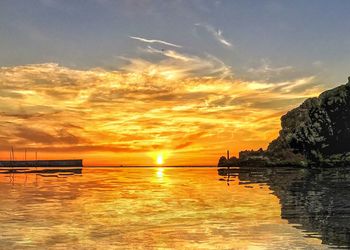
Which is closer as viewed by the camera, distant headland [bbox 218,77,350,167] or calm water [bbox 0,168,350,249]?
Answer: calm water [bbox 0,168,350,249]

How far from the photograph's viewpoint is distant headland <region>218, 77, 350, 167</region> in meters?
133

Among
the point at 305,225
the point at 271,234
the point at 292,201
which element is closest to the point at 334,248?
the point at 271,234

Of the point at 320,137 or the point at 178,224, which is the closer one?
the point at 178,224

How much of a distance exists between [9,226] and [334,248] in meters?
13.9

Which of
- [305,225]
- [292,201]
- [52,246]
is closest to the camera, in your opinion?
[52,246]

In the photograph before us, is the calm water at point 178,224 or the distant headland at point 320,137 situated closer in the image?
the calm water at point 178,224

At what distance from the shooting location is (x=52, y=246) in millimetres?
16375

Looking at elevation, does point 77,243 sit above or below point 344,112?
below

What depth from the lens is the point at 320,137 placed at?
136500 millimetres

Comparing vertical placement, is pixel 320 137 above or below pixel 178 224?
above

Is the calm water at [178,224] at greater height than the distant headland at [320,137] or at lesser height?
lesser

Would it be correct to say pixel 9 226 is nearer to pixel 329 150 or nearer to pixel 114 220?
pixel 114 220

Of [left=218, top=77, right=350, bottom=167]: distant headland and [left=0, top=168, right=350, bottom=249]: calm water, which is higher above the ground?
[left=218, top=77, right=350, bottom=167]: distant headland

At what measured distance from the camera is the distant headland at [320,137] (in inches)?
5231
